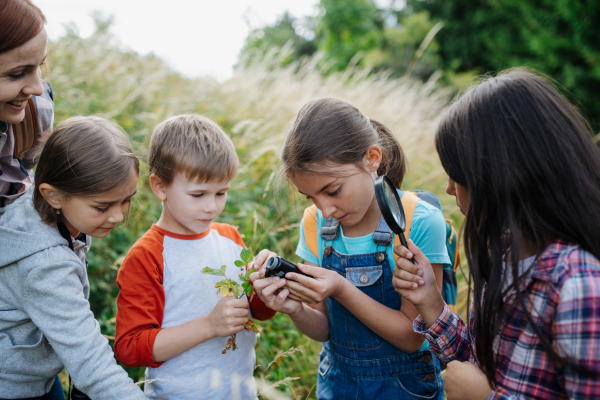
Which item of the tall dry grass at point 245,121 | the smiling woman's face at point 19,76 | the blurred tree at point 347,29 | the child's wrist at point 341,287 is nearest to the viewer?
the smiling woman's face at point 19,76

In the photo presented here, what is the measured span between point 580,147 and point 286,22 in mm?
28396

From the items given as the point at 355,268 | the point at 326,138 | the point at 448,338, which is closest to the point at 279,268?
the point at 355,268

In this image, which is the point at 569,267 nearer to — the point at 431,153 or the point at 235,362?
the point at 235,362

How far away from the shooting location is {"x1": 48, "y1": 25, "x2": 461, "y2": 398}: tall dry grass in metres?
3.09

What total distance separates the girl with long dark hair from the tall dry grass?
984mm

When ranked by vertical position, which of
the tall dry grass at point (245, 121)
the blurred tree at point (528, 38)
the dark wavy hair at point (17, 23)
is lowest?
the tall dry grass at point (245, 121)

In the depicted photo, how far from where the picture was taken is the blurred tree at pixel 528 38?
12188 millimetres

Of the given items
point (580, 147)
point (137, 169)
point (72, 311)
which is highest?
point (580, 147)

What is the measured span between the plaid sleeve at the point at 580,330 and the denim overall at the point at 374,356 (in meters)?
0.80

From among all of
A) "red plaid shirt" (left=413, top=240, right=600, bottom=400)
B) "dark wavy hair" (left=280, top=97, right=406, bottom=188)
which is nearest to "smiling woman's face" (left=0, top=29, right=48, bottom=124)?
"dark wavy hair" (left=280, top=97, right=406, bottom=188)

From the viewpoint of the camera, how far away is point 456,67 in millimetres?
16328

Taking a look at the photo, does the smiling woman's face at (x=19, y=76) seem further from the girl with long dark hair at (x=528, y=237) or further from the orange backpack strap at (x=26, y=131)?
the girl with long dark hair at (x=528, y=237)

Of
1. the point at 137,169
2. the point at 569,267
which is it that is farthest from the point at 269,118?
the point at 569,267

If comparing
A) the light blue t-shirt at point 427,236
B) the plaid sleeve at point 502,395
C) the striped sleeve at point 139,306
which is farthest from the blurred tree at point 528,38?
the striped sleeve at point 139,306
